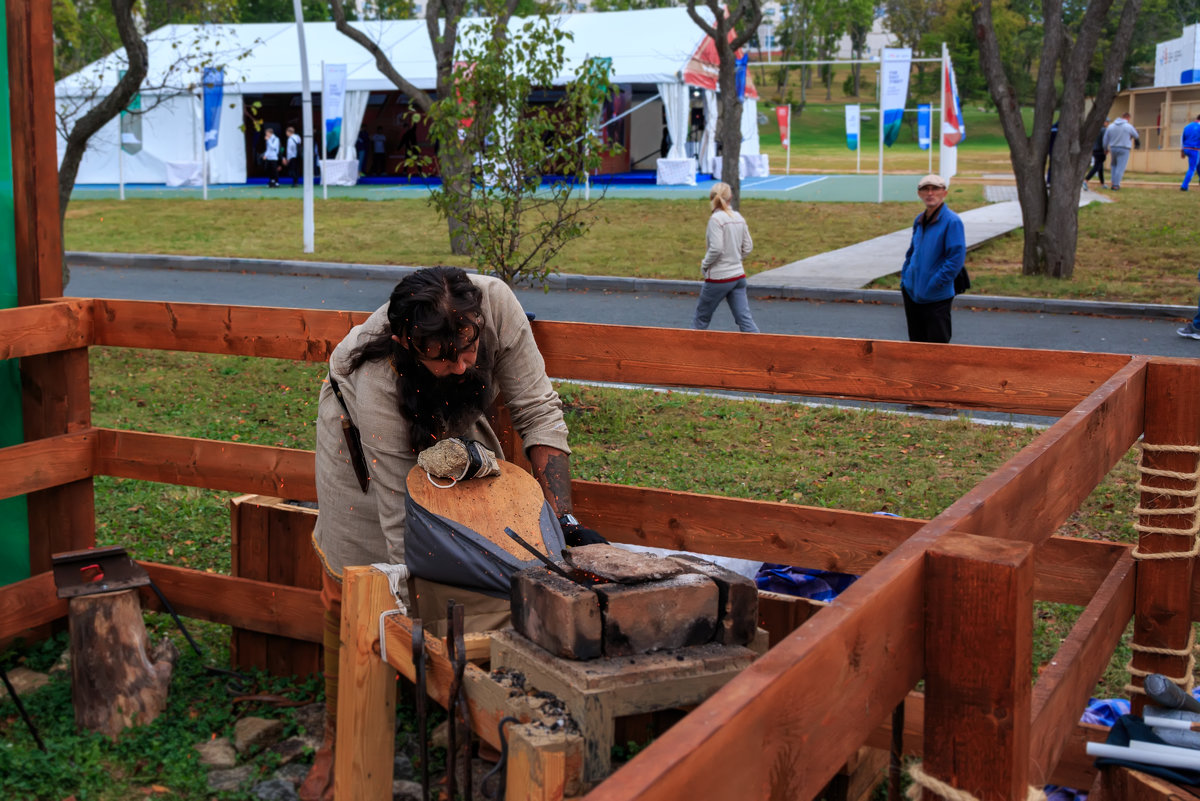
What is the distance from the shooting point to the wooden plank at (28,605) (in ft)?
13.6

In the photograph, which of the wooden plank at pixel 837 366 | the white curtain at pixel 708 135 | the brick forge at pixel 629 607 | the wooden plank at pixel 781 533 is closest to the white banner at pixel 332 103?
the white curtain at pixel 708 135

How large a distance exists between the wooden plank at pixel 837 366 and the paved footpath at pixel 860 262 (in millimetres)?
10023

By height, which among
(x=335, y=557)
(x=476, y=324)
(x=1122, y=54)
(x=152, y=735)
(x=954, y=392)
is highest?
(x=1122, y=54)

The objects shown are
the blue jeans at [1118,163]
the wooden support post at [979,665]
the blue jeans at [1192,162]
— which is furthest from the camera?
the blue jeans at [1118,163]

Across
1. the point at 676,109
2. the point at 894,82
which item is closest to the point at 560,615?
the point at 894,82

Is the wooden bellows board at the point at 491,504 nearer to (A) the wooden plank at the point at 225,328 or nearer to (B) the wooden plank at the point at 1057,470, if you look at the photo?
(B) the wooden plank at the point at 1057,470

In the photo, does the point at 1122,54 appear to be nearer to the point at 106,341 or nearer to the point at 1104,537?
the point at 1104,537

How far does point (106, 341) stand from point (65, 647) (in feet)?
3.93

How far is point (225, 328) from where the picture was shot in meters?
4.21

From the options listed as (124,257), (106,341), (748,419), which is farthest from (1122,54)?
(124,257)

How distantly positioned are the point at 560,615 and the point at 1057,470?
100 centimetres

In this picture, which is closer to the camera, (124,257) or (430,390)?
(430,390)

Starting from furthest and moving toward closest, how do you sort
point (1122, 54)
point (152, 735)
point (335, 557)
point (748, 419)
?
point (1122, 54) < point (748, 419) < point (152, 735) < point (335, 557)

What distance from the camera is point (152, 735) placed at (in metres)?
3.92
